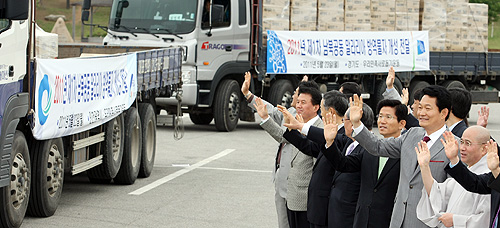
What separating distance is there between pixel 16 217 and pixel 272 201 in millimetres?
3452

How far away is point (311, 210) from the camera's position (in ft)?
22.8

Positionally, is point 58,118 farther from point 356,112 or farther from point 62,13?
point 62,13

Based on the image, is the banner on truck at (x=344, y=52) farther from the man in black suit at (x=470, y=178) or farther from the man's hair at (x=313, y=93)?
the man in black suit at (x=470, y=178)

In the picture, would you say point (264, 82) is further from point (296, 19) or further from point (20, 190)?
point (20, 190)

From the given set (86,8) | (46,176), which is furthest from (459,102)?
(86,8)

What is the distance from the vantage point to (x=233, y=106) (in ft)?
66.4

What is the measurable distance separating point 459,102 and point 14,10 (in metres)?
4.28

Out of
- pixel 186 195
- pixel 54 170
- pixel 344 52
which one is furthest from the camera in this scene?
pixel 344 52

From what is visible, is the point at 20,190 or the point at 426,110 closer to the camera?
the point at 426,110

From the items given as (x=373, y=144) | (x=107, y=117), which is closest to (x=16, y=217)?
(x=107, y=117)

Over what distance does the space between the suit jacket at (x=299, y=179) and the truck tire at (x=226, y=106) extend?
40.9ft

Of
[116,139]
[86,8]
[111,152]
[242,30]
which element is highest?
[86,8]

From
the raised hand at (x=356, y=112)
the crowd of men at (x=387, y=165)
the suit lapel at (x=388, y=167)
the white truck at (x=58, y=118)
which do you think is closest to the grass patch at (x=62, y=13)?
the white truck at (x=58, y=118)

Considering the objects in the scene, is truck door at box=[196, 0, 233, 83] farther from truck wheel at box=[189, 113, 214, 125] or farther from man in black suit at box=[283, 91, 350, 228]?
man in black suit at box=[283, 91, 350, 228]
